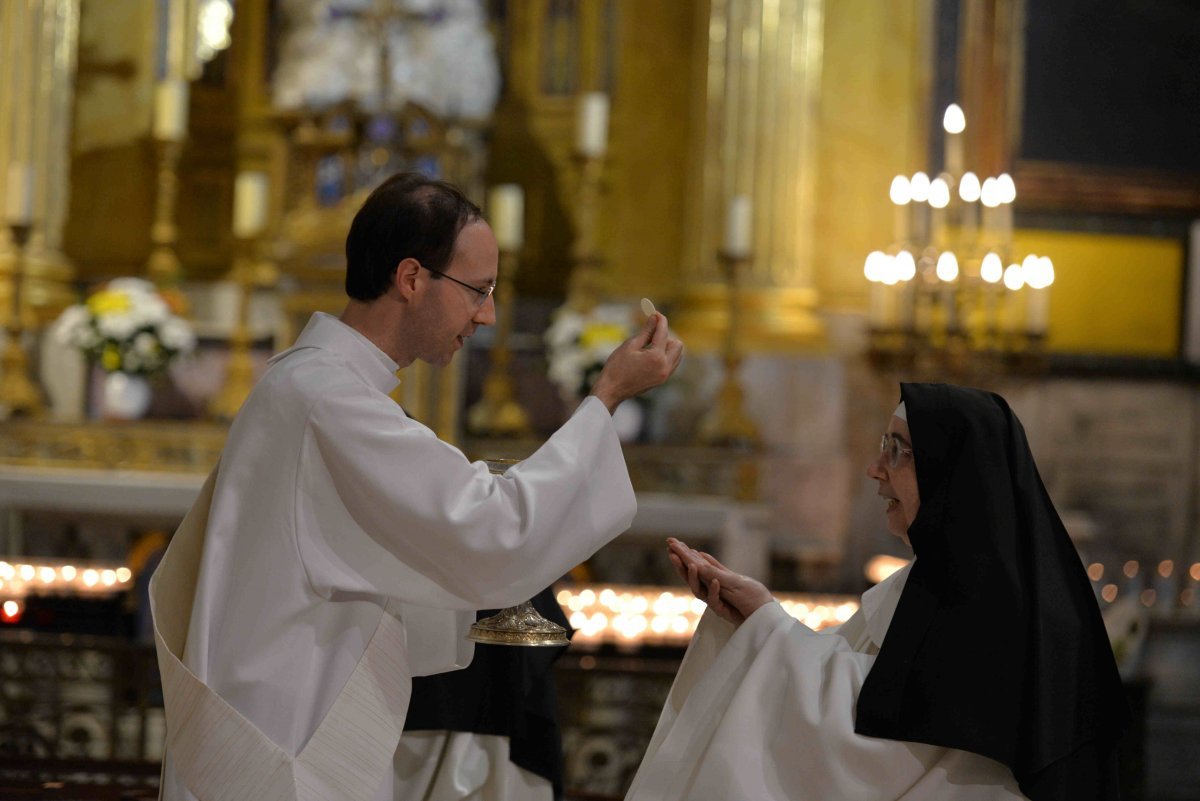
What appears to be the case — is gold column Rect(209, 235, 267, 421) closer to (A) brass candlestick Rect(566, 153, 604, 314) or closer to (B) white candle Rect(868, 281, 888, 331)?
(A) brass candlestick Rect(566, 153, 604, 314)

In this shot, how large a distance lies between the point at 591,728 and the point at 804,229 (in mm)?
4290

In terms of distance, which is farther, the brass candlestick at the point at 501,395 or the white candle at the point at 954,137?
the brass candlestick at the point at 501,395

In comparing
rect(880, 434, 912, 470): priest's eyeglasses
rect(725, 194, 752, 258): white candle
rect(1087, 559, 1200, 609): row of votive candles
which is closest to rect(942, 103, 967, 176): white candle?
rect(725, 194, 752, 258): white candle

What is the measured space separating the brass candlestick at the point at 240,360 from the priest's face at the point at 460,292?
5.61 meters

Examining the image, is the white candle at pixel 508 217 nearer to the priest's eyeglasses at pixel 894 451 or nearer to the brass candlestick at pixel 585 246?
the brass candlestick at pixel 585 246

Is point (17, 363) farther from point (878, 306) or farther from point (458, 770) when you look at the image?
point (458, 770)

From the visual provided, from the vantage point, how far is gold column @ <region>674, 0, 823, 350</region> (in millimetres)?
8617

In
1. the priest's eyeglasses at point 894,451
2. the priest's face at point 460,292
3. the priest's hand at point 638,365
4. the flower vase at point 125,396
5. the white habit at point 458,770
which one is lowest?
the white habit at point 458,770

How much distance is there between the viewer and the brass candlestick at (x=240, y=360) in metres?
8.45

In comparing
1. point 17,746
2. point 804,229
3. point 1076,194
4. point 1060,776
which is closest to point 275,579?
point 1060,776

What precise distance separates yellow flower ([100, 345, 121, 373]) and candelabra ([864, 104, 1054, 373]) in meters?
3.99

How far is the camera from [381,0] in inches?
345

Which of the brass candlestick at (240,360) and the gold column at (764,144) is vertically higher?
the gold column at (764,144)

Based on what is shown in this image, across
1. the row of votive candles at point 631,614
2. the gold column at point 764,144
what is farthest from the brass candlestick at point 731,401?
the row of votive candles at point 631,614
